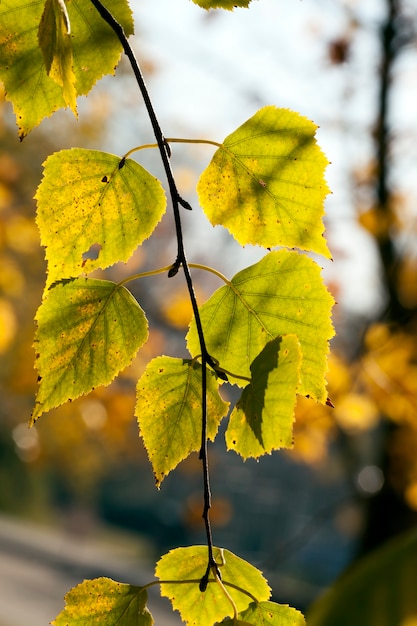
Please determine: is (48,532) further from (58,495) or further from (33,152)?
(33,152)

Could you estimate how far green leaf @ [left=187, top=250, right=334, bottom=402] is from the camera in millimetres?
469

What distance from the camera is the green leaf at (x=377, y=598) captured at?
0.26 meters

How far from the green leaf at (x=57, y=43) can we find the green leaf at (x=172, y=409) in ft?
0.59

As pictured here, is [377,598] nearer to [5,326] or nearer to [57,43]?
[57,43]

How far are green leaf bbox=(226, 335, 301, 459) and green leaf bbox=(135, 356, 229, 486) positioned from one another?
59 mm

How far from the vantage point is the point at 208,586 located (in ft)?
1.65

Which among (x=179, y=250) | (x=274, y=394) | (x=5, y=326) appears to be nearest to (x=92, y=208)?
(x=179, y=250)

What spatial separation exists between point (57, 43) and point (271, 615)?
374 mm

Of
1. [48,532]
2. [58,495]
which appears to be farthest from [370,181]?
[58,495]

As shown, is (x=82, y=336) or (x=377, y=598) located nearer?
(x=377, y=598)

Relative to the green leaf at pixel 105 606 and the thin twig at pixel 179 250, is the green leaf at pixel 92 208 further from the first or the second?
the green leaf at pixel 105 606

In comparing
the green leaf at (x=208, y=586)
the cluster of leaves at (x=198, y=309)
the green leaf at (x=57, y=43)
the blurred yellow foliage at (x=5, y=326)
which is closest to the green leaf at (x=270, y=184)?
the cluster of leaves at (x=198, y=309)

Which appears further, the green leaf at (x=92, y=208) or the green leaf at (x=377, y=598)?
the green leaf at (x=92, y=208)

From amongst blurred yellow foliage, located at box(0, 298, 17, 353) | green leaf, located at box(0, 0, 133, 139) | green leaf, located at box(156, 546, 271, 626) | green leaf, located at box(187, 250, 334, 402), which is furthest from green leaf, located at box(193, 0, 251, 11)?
blurred yellow foliage, located at box(0, 298, 17, 353)
